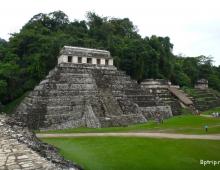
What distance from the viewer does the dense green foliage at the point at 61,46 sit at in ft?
147

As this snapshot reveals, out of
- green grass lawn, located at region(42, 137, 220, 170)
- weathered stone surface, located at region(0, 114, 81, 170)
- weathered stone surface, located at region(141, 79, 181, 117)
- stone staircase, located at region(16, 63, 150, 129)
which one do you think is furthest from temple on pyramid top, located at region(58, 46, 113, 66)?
weathered stone surface, located at region(0, 114, 81, 170)

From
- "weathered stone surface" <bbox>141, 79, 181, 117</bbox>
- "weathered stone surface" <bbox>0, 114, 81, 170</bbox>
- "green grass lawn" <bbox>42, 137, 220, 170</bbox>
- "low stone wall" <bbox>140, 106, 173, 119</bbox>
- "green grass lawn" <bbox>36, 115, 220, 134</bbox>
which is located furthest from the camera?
"weathered stone surface" <bbox>141, 79, 181, 117</bbox>

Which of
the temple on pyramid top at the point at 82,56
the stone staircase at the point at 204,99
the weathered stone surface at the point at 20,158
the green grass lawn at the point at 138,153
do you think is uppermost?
the temple on pyramid top at the point at 82,56

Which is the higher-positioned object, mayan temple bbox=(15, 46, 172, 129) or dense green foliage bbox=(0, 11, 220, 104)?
dense green foliage bbox=(0, 11, 220, 104)

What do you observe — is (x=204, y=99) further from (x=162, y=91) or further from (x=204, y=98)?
(x=162, y=91)

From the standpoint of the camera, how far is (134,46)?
50.2 meters

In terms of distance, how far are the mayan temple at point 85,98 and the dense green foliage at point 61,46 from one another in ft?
19.9

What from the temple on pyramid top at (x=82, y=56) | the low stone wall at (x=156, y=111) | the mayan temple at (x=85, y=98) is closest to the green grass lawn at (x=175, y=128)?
the mayan temple at (x=85, y=98)

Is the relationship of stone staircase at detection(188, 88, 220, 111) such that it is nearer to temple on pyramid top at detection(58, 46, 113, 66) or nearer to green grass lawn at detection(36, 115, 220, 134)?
green grass lawn at detection(36, 115, 220, 134)

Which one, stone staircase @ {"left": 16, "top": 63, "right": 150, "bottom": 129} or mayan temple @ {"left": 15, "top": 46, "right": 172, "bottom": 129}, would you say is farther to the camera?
mayan temple @ {"left": 15, "top": 46, "right": 172, "bottom": 129}

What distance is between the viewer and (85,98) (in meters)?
35.6

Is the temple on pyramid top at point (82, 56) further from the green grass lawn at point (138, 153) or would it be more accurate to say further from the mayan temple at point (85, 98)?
the green grass lawn at point (138, 153)

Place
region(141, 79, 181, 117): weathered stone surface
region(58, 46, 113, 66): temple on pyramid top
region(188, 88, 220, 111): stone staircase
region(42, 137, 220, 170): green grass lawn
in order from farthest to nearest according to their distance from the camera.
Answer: region(188, 88, 220, 111): stone staircase < region(141, 79, 181, 117): weathered stone surface < region(58, 46, 113, 66): temple on pyramid top < region(42, 137, 220, 170): green grass lawn

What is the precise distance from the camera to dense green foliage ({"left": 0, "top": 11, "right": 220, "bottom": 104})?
4472cm
